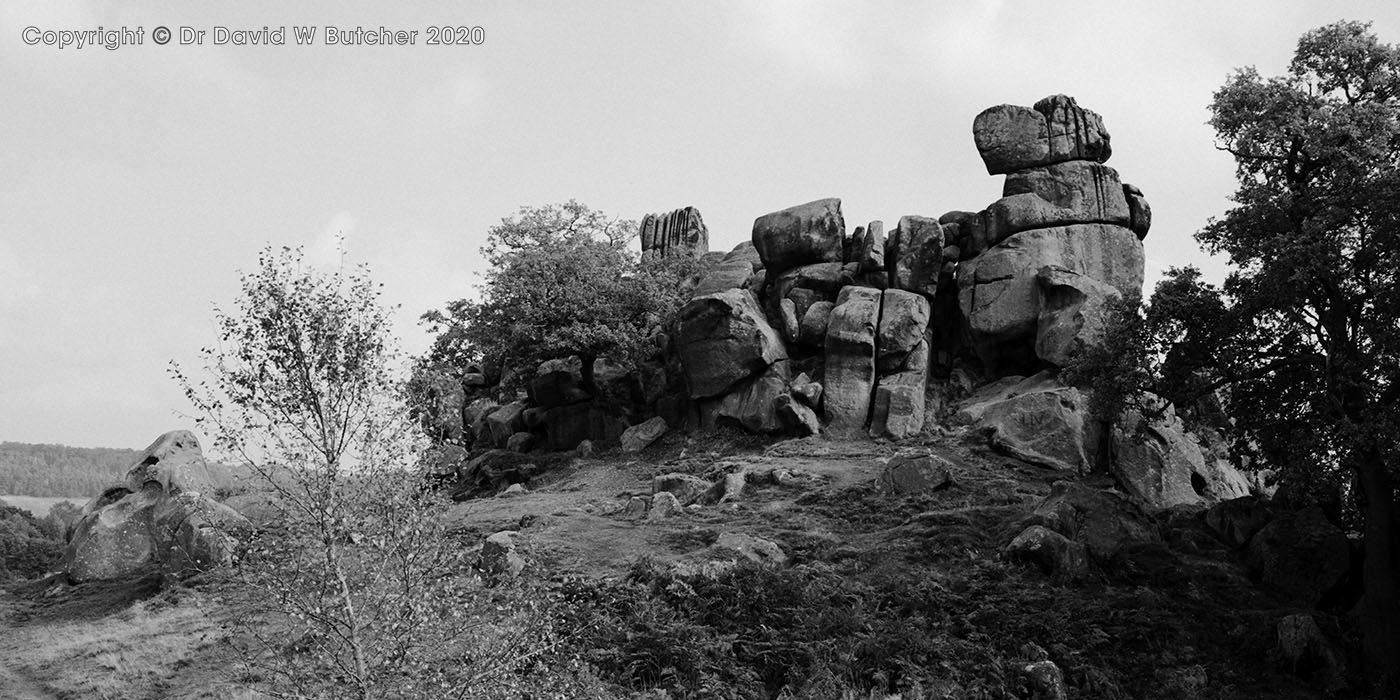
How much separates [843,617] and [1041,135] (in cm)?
2960

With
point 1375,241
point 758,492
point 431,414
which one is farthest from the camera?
point 758,492

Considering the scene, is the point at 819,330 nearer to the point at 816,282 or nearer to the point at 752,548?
the point at 816,282

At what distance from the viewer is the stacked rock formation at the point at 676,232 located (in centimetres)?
6794

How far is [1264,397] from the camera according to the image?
26.9 meters

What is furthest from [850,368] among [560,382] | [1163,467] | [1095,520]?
[1095,520]

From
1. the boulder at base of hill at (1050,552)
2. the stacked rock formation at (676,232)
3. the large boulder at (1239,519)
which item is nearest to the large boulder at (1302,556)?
the large boulder at (1239,519)

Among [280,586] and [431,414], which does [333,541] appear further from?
[431,414]

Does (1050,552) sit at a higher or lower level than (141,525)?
lower

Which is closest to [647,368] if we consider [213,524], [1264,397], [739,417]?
[739,417]

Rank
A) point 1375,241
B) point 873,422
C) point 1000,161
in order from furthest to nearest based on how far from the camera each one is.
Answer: point 1000,161 < point 873,422 < point 1375,241

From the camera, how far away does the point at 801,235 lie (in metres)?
47.7

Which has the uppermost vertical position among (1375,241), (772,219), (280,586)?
(772,219)

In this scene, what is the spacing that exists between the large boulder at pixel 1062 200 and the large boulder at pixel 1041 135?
2.37ft

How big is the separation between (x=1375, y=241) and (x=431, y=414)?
21907mm
